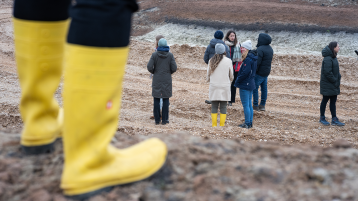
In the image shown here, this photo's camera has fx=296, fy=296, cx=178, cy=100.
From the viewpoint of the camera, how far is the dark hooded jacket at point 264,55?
8.27 m

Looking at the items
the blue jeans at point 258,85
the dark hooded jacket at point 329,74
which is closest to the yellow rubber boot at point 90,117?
the dark hooded jacket at point 329,74

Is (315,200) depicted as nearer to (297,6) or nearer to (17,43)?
(17,43)

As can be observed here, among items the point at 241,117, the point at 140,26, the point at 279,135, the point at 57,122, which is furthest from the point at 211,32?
the point at 57,122

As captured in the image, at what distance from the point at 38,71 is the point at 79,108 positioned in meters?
0.47

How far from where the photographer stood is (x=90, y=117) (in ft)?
4.62

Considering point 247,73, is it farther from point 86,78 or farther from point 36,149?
point 86,78

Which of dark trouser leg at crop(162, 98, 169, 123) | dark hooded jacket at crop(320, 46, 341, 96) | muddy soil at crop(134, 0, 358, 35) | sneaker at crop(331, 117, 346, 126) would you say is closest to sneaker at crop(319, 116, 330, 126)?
sneaker at crop(331, 117, 346, 126)

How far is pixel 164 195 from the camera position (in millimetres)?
1553

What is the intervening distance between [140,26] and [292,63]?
433 inches

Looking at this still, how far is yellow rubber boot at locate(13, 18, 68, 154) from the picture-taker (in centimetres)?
166

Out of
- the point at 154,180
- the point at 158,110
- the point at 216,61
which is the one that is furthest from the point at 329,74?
the point at 154,180

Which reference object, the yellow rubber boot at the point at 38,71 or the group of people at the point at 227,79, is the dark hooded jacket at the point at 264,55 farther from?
the yellow rubber boot at the point at 38,71

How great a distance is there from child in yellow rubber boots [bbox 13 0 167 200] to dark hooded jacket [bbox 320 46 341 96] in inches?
276

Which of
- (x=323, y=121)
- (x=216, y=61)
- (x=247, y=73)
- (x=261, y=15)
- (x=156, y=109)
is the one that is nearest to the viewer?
(x=216, y=61)
